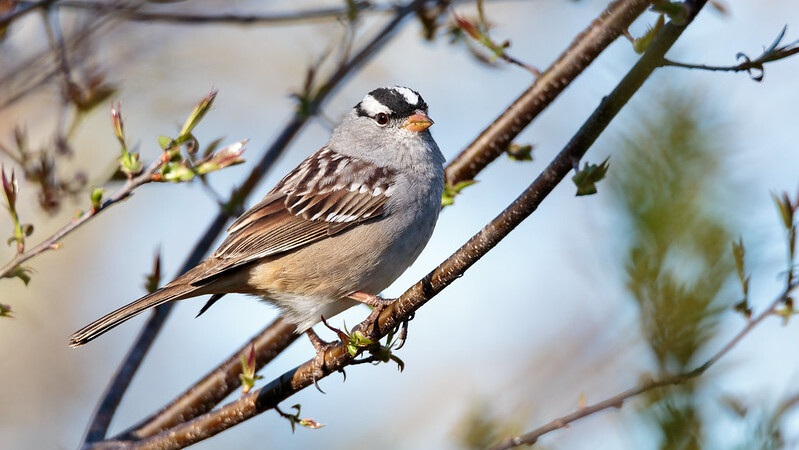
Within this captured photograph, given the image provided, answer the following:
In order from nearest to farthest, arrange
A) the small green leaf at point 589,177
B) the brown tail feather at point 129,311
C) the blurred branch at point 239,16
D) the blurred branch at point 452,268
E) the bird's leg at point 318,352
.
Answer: the blurred branch at point 452,268
the small green leaf at point 589,177
the bird's leg at point 318,352
the brown tail feather at point 129,311
the blurred branch at point 239,16

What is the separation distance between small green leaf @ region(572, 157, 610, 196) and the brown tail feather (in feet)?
6.53

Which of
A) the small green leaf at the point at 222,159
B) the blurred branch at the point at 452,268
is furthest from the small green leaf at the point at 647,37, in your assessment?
the small green leaf at the point at 222,159

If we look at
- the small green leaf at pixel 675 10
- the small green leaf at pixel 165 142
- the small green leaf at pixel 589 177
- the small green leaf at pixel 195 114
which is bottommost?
the small green leaf at pixel 589 177

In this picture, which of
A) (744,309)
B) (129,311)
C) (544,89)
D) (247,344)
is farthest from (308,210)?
(744,309)

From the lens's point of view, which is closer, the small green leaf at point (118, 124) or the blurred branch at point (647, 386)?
the blurred branch at point (647, 386)

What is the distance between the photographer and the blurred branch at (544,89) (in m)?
3.20

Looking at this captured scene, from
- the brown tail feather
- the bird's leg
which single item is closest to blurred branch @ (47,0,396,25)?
the brown tail feather

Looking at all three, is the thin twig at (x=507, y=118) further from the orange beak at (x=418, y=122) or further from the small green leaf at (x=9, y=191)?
the small green leaf at (x=9, y=191)

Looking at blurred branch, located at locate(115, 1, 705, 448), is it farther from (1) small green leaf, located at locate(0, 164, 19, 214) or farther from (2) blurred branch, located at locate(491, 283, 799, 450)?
(1) small green leaf, located at locate(0, 164, 19, 214)

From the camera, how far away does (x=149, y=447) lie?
123 inches

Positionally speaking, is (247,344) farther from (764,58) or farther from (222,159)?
(764,58)

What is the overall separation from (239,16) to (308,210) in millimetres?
997

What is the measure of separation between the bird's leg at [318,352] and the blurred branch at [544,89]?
94 centimetres

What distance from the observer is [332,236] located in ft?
13.9
